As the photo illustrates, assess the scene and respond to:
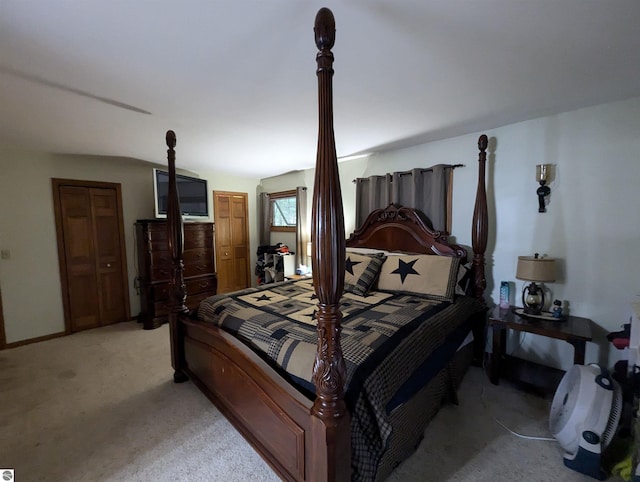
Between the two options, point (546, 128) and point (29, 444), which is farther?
point (546, 128)

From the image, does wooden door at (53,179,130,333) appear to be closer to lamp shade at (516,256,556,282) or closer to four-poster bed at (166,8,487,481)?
four-poster bed at (166,8,487,481)

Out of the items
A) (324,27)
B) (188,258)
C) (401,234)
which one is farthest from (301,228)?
(324,27)

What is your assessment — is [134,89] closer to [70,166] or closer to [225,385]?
[225,385]

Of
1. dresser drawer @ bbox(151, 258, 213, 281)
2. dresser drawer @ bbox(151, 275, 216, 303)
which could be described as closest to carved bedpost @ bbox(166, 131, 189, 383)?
dresser drawer @ bbox(151, 275, 216, 303)

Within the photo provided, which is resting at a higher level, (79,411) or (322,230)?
(322,230)

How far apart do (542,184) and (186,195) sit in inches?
167

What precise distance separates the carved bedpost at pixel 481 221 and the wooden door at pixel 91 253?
172 inches

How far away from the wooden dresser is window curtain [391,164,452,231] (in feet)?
9.15

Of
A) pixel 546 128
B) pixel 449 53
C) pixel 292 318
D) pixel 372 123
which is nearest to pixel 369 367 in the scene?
pixel 292 318

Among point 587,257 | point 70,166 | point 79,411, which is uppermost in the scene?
point 70,166

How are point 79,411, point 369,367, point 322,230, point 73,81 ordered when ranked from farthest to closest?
1. point 79,411
2. point 73,81
3. point 369,367
4. point 322,230

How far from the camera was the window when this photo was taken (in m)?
4.83

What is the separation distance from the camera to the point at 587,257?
7.27ft

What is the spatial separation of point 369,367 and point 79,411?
2.25 m
